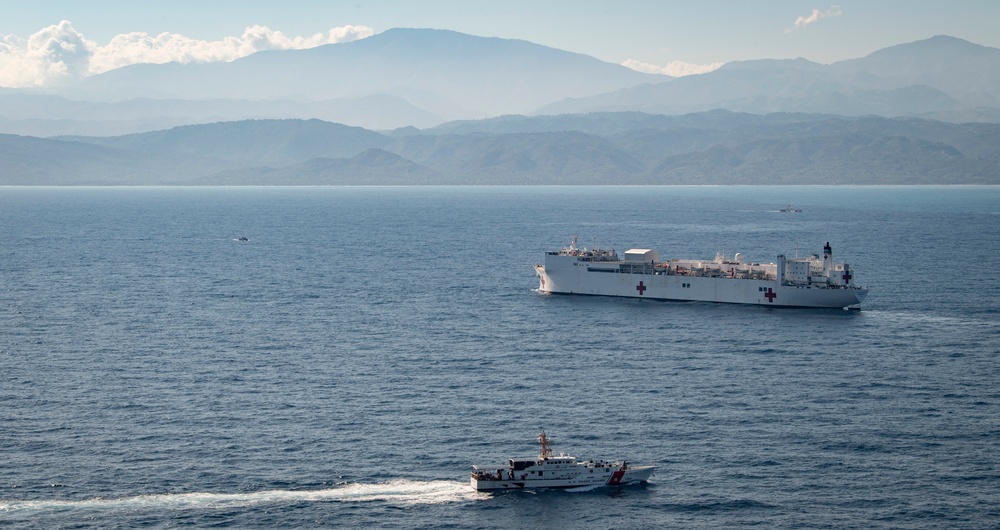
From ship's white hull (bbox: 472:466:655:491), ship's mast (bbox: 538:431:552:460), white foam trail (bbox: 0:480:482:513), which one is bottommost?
white foam trail (bbox: 0:480:482:513)

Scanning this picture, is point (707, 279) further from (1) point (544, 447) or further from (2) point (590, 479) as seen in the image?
(1) point (544, 447)

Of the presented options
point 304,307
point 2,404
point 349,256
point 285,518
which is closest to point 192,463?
point 285,518

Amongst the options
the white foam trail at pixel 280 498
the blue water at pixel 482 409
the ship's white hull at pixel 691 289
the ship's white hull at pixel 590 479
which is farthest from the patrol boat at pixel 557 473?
the ship's white hull at pixel 691 289

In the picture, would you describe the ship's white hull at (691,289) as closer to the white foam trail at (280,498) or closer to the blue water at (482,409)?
the blue water at (482,409)

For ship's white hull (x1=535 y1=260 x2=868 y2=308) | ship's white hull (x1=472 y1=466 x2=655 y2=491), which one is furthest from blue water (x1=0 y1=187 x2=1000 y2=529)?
ship's white hull (x1=535 y1=260 x2=868 y2=308)

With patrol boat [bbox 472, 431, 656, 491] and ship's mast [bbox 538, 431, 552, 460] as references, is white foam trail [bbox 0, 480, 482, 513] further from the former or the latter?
ship's mast [bbox 538, 431, 552, 460]

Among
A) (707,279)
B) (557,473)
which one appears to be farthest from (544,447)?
(707,279)
